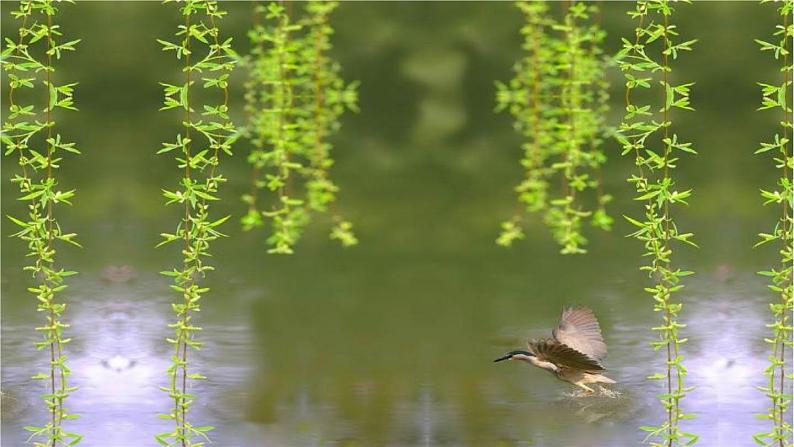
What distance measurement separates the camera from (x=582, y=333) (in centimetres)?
525

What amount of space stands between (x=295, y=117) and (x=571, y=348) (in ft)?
10.8

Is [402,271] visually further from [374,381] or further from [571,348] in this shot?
[571,348]

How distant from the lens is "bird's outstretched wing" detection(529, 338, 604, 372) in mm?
4969

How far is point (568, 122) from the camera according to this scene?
7.98 metres

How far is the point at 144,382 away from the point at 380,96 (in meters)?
3.98

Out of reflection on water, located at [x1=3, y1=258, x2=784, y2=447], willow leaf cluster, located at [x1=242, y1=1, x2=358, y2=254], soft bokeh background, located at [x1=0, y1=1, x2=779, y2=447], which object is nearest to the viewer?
reflection on water, located at [x1=3, y1=258, x2=784, y2=447]

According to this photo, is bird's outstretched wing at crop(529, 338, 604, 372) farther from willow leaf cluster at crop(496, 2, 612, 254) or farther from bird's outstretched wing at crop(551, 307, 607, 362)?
willow leaf cluster at crop(496, 2, 612, 254)

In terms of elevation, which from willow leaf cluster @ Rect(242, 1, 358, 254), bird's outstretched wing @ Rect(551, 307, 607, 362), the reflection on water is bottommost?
the reflection on water

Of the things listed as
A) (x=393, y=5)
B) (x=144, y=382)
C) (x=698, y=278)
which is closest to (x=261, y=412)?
(x=144, y=382)

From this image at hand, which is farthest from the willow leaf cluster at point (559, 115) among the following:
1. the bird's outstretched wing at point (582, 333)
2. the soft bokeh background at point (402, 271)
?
the bird's outstretched wing at point (582, 333)

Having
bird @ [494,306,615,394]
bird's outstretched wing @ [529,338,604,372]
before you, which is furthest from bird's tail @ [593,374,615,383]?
bird's outstretched wing @ [529,338,604,372]

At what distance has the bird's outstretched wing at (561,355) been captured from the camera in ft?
16.3

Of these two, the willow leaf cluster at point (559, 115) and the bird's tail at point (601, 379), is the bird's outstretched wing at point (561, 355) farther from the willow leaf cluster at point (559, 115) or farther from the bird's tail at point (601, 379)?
the willow leaf cluster at point (559, 115)

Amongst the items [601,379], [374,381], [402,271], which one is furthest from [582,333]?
[402,271]
